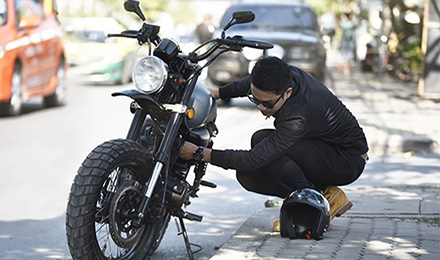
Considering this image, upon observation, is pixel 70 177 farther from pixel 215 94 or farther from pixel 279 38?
pixel 279 38

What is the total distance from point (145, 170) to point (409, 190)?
2874mm

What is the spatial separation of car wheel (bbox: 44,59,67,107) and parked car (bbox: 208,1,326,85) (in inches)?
112

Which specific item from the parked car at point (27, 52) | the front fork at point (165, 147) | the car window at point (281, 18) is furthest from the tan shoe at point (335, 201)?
the car window at point (281, 18)

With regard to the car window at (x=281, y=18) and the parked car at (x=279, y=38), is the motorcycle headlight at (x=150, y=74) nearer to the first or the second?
the parked car at (x=279, y=38)

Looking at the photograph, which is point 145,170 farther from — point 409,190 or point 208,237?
point 409,190

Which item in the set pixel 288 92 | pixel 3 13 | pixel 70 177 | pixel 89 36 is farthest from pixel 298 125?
pixel 89 36

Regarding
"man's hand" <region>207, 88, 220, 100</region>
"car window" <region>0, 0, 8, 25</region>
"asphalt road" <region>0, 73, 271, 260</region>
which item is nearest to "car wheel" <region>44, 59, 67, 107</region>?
"asphalt road" <region>0, 73, 271, 260</region>

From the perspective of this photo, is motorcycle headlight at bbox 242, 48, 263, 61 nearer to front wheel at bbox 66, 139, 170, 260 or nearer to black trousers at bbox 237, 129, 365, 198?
black trousers at bbox 237, 129, 365, 198

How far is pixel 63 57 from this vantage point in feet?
47.9

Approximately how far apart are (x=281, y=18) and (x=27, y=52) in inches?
194

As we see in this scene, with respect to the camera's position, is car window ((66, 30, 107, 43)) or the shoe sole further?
car window ((66, 30, 107, 43))

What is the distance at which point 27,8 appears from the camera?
13203mm

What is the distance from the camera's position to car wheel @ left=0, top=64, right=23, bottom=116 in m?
12.5

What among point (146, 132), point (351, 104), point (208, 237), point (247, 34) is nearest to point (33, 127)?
point (247, 34)
